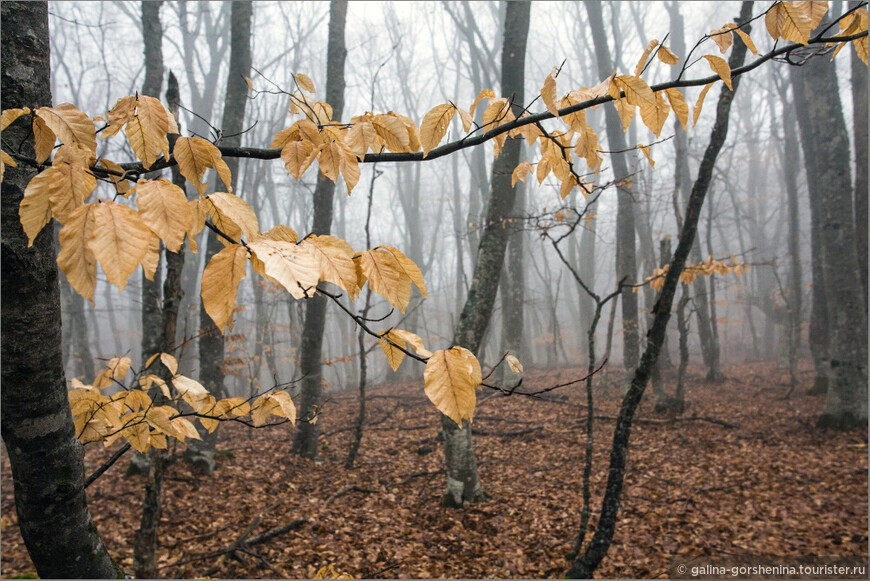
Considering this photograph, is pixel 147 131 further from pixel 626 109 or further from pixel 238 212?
pixel 626 109

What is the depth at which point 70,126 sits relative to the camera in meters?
0.93

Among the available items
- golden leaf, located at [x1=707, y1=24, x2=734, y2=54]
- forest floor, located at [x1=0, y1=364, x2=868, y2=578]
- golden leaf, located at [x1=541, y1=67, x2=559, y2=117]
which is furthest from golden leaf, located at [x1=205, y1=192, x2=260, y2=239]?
forest floor, located at [x1=0, y1=364, x2=868, y2=578]

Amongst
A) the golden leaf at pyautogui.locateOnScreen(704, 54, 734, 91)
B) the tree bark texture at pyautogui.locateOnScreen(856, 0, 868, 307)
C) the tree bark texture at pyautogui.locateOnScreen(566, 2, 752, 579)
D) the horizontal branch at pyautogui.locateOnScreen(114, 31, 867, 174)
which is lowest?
the tree bark texture at pyautogui.locateOnScreen(566, 2, 752, 579)

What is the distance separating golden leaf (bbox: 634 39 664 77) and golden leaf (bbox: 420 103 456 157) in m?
0.52

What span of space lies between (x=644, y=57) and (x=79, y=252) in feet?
4.55

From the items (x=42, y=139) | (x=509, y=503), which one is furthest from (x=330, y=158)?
(x=509, y=503)

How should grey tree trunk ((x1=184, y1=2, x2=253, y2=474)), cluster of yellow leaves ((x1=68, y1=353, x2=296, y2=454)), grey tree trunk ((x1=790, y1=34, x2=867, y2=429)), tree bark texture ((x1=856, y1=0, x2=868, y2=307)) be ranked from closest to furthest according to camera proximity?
cluster of yellow leaves ((x1=68, y1=353, x2=296, y2=454)) < grey tree trunk ((x1=184, y1=2, x2=253, y2=474)) < grey tree trunk ((x1=790, y1=34, x2=867, y2=429)) < tree bark texture ((x1=856, y1=0, x2=868, y2=307))

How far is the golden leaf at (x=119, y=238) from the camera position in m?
0.65

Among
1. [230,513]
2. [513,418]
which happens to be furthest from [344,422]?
[230,513]

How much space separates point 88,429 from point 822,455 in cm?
Result: 669

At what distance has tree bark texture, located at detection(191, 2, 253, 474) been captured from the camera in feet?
16.6

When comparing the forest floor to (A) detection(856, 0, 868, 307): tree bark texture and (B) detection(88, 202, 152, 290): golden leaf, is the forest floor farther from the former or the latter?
(B) detection(88, 202, 152, 290): golden leaf

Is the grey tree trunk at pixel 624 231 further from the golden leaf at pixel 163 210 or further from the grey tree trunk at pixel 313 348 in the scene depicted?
the golden leaf at pixel 163 210

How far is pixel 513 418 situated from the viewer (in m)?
7.23
